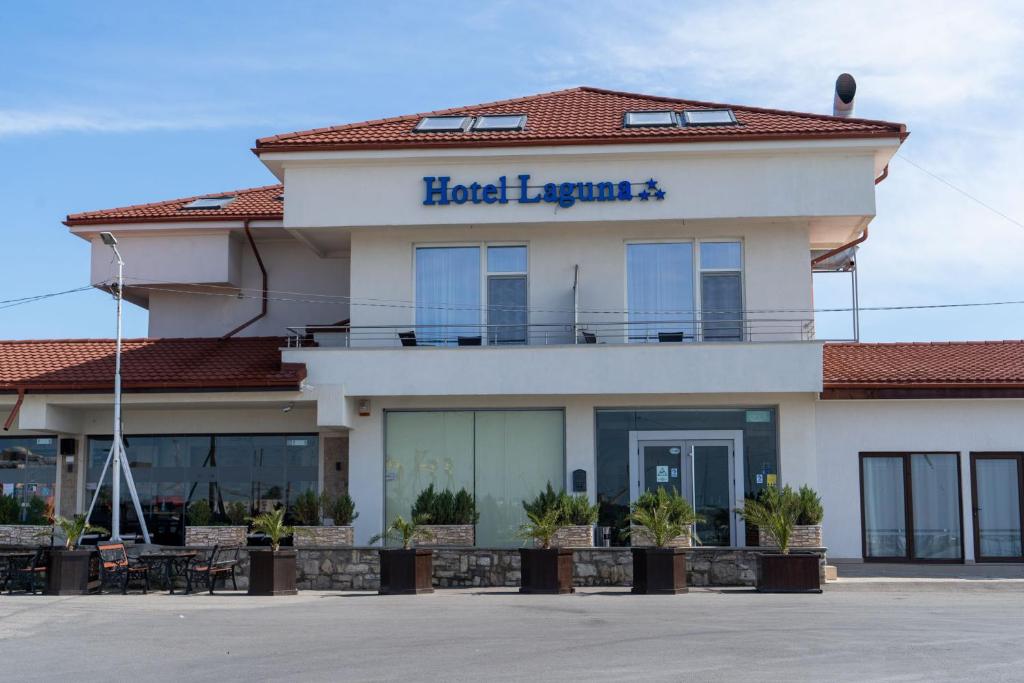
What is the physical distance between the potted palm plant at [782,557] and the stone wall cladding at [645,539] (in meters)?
1.42

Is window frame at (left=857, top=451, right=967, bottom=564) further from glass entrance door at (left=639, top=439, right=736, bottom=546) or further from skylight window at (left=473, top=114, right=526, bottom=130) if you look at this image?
skylight window at (left=473, top=114, right=526, bottom=130)

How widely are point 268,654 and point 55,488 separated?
46.1 feet

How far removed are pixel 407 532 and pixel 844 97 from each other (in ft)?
47.5

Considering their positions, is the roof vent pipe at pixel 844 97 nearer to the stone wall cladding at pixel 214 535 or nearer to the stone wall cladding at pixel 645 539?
the stone wall cladding at pixel 645 539

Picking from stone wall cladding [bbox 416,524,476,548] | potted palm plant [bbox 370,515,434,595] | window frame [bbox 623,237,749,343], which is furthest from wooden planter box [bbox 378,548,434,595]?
window frame [bbox 623,237,749,343]

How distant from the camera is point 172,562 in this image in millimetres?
20953

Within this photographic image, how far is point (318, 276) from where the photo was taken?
88.3ft

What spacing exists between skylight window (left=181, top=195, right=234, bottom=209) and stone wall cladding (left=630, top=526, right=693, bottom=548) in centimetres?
1200

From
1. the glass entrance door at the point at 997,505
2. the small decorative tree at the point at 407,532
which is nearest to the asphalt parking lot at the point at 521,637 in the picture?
the small decorative tree at the point at 407,532

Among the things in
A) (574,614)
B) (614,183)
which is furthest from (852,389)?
(574,614)

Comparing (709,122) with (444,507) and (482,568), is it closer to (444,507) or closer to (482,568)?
(444,507)

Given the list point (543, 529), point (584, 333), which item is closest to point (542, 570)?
point (543, 529)

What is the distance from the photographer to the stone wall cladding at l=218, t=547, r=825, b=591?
69.5ft

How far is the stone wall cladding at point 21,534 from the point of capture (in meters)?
23.1
